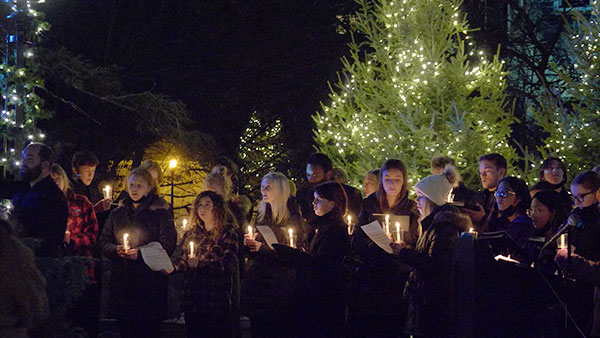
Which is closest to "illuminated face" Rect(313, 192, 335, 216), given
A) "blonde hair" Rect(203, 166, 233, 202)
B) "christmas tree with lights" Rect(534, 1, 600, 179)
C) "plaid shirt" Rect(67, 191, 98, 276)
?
"blonde hair" Rect(203, 166, 233, 202)

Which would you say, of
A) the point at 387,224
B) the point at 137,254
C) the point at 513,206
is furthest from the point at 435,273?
the point at 137,254

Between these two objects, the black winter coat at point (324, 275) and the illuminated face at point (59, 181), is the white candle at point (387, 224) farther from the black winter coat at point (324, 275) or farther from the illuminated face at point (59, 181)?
the illuminated face at point (59, 181)

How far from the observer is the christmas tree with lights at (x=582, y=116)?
1393 cm

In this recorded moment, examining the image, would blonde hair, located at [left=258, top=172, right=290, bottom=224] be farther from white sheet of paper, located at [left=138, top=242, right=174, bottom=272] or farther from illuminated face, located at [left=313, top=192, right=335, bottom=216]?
white sheet of paper, located at [left=138, top=242, right=174, bottom=272]

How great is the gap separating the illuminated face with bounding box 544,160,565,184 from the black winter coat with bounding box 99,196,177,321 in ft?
15.1

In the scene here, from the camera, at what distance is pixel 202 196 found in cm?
862

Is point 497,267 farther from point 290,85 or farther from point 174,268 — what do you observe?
point 290,85

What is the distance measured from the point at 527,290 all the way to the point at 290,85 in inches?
720

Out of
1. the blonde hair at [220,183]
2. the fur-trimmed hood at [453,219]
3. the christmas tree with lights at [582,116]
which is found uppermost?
the christmas tree with lights at [582,116]

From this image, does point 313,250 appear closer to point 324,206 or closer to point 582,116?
point 324,206

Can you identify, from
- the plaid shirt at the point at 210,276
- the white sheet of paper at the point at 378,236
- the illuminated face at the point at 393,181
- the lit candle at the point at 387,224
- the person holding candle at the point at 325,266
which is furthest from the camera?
the illuminated face at the point at 393,181

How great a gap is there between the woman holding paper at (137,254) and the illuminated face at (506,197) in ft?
10.9

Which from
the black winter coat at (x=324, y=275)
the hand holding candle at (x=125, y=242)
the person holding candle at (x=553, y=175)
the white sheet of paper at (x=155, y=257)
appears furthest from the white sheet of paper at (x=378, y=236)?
the person holding candle at (x=553, y=175)

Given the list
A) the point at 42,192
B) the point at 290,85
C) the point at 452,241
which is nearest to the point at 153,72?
the point at 290,85
